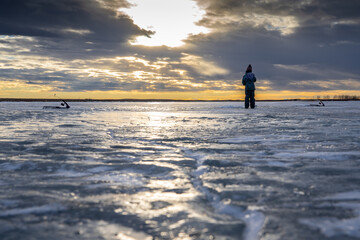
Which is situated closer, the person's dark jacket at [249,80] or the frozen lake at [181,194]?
the frozen lake at [181,194]

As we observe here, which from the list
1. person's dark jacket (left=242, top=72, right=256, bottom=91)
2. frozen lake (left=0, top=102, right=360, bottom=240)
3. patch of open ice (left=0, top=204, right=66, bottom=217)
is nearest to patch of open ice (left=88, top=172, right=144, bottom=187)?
frozen lake (left=0, top=102, right=360, bottom=240)

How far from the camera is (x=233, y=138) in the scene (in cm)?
706

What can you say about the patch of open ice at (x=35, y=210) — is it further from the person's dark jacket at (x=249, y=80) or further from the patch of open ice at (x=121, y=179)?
the person's dark jacket at (x=249, y=80)

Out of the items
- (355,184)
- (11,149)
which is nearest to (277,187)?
(355,184)

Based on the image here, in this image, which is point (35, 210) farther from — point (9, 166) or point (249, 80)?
point (249, 80)

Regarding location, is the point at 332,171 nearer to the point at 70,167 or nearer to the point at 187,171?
the point at 187,171

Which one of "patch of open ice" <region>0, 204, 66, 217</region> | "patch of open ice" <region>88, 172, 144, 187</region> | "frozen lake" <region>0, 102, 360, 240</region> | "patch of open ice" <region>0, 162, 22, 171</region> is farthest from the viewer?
"patch of open ice" <region>0, 162, 22, 171</region>

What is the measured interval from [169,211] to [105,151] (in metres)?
3.24

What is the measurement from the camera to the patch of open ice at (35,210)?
93.7 inches

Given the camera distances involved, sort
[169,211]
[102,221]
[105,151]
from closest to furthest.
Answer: [102,221] < [169,211] < [105,151]

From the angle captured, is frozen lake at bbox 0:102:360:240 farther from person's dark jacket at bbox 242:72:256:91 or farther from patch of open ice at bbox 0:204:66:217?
person's dark jacket at bbox 242:72:256:91

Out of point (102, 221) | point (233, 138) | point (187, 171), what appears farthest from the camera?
point (233, 138)

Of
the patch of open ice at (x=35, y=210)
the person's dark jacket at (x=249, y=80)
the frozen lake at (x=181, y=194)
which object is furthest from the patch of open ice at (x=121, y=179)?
the person's dark jacket at (x=249, y=80)

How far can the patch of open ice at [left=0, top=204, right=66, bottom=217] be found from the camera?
2381mm
